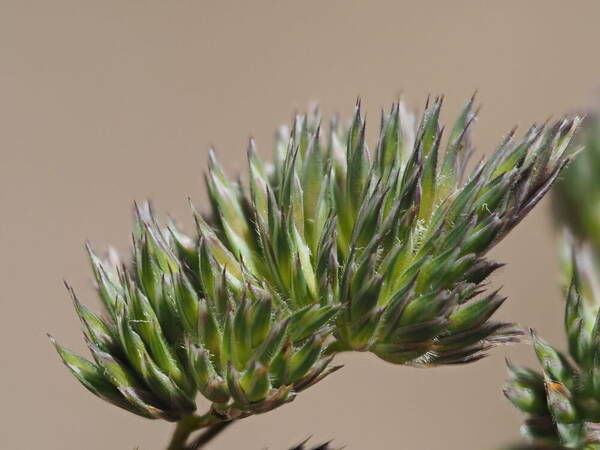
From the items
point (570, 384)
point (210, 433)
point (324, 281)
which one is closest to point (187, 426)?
point (210, 433)

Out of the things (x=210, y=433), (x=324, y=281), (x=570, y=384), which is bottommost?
(x=570, y=384)

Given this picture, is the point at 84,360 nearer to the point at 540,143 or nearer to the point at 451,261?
the point at 451,261

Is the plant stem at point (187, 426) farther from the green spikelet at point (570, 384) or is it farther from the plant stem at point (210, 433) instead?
the green spikelet at point (570, 384)

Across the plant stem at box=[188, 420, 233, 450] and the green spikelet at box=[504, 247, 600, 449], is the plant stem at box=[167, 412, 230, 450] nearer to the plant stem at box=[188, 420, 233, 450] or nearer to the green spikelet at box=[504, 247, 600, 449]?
the plant stem at box=[188, 420, 233, 450]

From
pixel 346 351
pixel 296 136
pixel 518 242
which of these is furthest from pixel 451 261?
pixel 518 242

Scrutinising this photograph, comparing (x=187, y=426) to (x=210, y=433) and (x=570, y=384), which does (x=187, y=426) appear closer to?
(x=210, y=433)

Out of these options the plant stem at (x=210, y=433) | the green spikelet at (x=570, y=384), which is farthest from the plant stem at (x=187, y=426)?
the green spikelet at (x=570, y=384)

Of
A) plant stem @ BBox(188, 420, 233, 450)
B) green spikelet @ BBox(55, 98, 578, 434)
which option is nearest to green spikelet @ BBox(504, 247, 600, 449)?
green spikelet @ BBox(55, 98, 578, 434)
